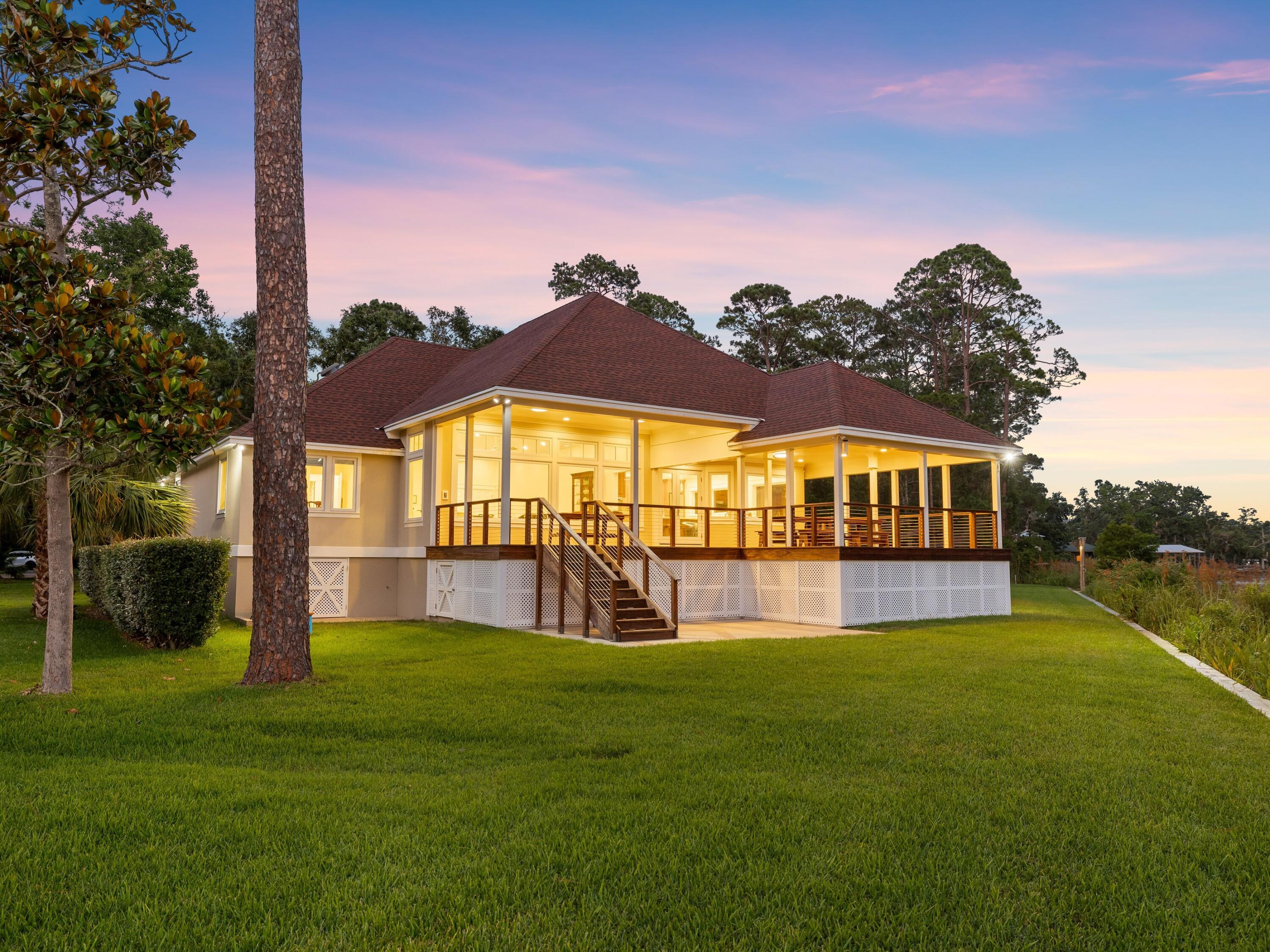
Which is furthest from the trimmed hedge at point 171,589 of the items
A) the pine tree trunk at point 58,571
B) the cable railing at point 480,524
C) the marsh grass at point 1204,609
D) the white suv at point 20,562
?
the white suv at point 20,562

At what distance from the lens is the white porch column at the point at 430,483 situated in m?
18.8

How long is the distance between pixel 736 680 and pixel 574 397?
884 cm

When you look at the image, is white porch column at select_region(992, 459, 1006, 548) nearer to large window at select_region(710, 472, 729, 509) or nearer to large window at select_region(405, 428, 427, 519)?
large window at select_region(710, 472, 729, 509)

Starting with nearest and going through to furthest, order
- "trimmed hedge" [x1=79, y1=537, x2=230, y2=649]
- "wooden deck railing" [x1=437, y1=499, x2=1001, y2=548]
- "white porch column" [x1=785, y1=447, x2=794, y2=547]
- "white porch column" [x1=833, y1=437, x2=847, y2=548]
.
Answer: "trimmed hedge" [x1=79, y1=537, x2=230, y2=649] < "white porch column" [x1=833, y1=437, x2=847, y2=548] < "wooden deck railing" [x1=437, y1=499, x2=1001, y2=548] < "white porch column" [x1=785, y1=447, x2=794, y2=547]

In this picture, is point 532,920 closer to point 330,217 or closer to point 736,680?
point 736,680

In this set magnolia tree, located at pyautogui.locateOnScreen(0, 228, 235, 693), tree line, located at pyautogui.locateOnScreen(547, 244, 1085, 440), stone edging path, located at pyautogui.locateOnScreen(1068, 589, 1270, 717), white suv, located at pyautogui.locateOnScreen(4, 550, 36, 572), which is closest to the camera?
magnolia tree, located at pyautogui.locateOnScreen(0, 228, 235, 693)

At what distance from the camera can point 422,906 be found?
11.7 ft

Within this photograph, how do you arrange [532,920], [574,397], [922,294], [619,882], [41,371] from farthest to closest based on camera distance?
[922,294]
[574,397]
[41,371]
[619,882]
[532,920]

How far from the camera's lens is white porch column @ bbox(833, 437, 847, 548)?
57.5 ft

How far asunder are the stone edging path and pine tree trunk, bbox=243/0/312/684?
1003cm

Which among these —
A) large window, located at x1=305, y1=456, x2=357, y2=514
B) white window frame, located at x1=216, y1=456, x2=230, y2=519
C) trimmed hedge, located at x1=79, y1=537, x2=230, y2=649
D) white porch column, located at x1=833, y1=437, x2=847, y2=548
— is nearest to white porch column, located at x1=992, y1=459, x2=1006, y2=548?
white porch column, located at x1=833, y1=437, x2=847, y2=548

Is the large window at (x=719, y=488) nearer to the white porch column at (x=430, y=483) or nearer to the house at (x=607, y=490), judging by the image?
the house at (x=607, y=490)

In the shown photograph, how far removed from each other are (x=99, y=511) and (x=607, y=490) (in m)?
11.1

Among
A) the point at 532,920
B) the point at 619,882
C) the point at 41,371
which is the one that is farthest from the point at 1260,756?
the point at 41,371
